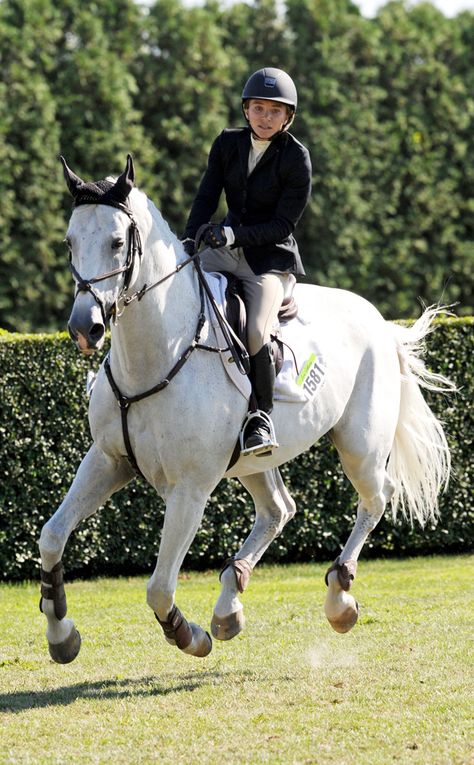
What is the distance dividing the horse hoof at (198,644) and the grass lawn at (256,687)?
194 mm

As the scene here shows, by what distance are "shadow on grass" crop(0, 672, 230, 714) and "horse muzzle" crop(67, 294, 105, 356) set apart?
6.87 feet

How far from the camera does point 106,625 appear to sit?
884 centimetres

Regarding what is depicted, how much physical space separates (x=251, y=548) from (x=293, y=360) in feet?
4.42

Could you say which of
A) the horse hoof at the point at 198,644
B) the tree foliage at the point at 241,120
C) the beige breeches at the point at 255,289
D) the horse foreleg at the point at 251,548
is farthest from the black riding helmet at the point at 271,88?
the tree foliage at the point at 241,120

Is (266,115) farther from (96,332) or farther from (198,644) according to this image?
(198,644)

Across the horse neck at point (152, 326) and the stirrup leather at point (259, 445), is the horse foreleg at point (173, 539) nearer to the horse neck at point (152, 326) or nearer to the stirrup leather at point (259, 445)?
the stirrup leather at point (259, 445)

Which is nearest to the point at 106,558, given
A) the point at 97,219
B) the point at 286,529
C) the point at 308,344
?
the point at 286,529

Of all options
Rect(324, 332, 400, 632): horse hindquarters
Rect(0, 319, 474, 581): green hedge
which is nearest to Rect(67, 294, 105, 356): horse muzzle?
Rect(324, 332, 400, 632): horse hindquarters

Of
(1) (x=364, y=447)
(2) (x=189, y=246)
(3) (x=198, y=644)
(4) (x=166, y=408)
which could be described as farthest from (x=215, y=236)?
(3) (x=198, y=644)

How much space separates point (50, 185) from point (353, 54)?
19.4 feet

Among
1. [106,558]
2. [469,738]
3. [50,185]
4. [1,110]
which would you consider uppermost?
[1,110]

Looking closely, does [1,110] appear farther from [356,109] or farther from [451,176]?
[451,176]

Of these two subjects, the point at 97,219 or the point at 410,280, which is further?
the point at 410,280

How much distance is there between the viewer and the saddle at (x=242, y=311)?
650 centimetres
